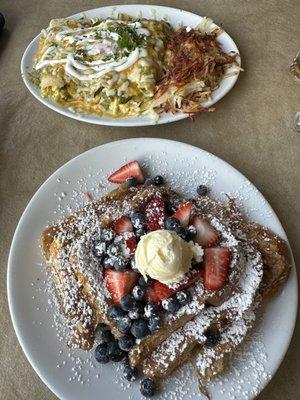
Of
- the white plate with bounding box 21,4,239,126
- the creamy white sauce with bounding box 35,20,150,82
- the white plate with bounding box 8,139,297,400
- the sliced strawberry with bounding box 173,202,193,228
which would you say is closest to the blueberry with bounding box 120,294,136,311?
the white plate with bounding box 8,139,297,400

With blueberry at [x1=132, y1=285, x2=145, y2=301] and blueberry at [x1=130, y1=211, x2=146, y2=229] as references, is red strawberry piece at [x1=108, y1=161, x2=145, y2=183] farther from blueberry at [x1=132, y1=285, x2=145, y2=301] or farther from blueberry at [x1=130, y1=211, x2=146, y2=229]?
blueberry at [x1=132, y1=285, x2=145, y2=301]

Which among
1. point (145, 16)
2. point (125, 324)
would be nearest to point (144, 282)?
point (125, 324)

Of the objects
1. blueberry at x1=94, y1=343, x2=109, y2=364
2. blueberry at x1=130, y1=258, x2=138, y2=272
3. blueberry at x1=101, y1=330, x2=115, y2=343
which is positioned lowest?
blueberry at x1=94, y1=343, x2=109, y2=364

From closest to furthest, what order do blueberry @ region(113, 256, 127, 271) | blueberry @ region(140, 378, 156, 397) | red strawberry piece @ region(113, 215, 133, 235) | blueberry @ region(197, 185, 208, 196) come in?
blueberry @ region(140, 378, 156, 397)
blueberry @ region(113, 256, 127, 271)
red strawberry piece @ region(113, 215, 133, 235)
blueberry @ region(197, 185, 208, 196)

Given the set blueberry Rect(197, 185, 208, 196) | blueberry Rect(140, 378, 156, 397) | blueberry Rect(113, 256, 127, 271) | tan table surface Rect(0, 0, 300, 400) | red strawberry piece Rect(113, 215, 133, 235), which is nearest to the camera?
blueberry Rect(140, 378, 156, 397)

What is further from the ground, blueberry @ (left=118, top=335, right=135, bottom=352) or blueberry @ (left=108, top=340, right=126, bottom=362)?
blueberry @ (left=118, top=335, right=135, bottom=352)

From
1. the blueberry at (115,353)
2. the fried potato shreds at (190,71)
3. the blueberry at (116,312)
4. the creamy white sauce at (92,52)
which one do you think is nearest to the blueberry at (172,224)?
the blueberry at (116,312)

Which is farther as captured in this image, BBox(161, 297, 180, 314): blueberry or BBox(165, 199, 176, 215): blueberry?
BBox(165, 199, 176, 215): blueberry

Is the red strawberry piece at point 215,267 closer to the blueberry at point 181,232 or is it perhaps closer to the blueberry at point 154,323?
the blueberry at point 181,232

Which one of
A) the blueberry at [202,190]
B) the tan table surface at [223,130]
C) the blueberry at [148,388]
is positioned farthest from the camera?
the tan table surface at [223,130]
